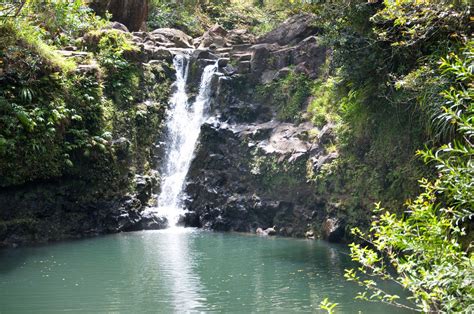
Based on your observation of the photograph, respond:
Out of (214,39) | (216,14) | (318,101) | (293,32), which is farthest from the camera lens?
(216,14)

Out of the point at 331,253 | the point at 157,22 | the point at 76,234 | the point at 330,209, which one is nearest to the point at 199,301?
the point at 331,253

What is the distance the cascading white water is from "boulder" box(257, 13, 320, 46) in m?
2.65

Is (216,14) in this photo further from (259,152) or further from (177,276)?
(177,276)

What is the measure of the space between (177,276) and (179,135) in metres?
9.66

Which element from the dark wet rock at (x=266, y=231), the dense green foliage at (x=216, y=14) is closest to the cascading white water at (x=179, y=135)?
the dark wet rock at (x=266, y=231)

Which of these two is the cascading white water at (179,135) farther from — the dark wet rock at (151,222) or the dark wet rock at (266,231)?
the dark wet rock at (266,231)

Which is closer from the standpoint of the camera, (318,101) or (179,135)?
(318,101)

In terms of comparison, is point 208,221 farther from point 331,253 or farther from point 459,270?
point 459,270

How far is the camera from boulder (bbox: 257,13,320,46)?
20547 mm

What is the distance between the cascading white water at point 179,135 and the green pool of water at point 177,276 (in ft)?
9.58

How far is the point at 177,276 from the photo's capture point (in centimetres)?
1073

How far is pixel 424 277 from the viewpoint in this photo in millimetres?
4102

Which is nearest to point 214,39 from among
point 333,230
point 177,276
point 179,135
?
point 179,135

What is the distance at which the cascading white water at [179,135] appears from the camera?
18125mm
